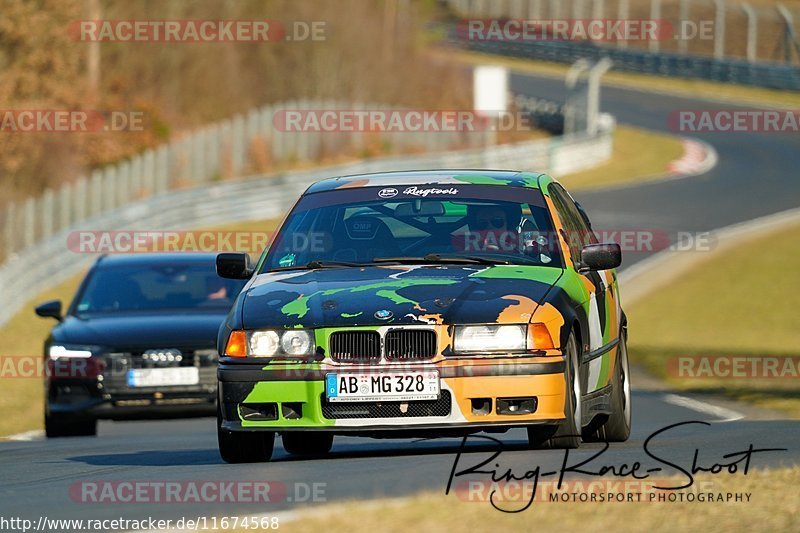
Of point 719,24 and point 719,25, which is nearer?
point 719,24

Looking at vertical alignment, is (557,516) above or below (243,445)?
above

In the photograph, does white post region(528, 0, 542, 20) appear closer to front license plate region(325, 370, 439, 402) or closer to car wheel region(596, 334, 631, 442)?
car wheel region(596, 334, 631, 442)

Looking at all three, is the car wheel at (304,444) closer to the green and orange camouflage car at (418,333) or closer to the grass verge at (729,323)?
the green and orange camouflage car at (418,333)

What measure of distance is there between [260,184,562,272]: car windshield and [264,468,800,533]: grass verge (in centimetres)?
261

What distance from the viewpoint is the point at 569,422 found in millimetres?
8242

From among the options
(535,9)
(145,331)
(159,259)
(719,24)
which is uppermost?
(535,9)

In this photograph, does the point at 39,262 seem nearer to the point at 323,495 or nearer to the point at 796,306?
the point at 796,306

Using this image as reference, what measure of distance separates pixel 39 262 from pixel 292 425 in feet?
64.9

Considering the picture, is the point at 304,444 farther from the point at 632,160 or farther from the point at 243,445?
the point at 632,160

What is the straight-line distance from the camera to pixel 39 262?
27.2 metres

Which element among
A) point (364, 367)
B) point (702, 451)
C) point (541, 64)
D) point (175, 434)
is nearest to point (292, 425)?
point (364, 367)

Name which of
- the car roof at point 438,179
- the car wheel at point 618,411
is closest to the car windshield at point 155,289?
the car roof at point 438,179

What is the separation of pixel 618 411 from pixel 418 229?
1.65 meters

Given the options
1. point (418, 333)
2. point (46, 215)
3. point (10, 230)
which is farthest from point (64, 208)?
point (418, 333)
